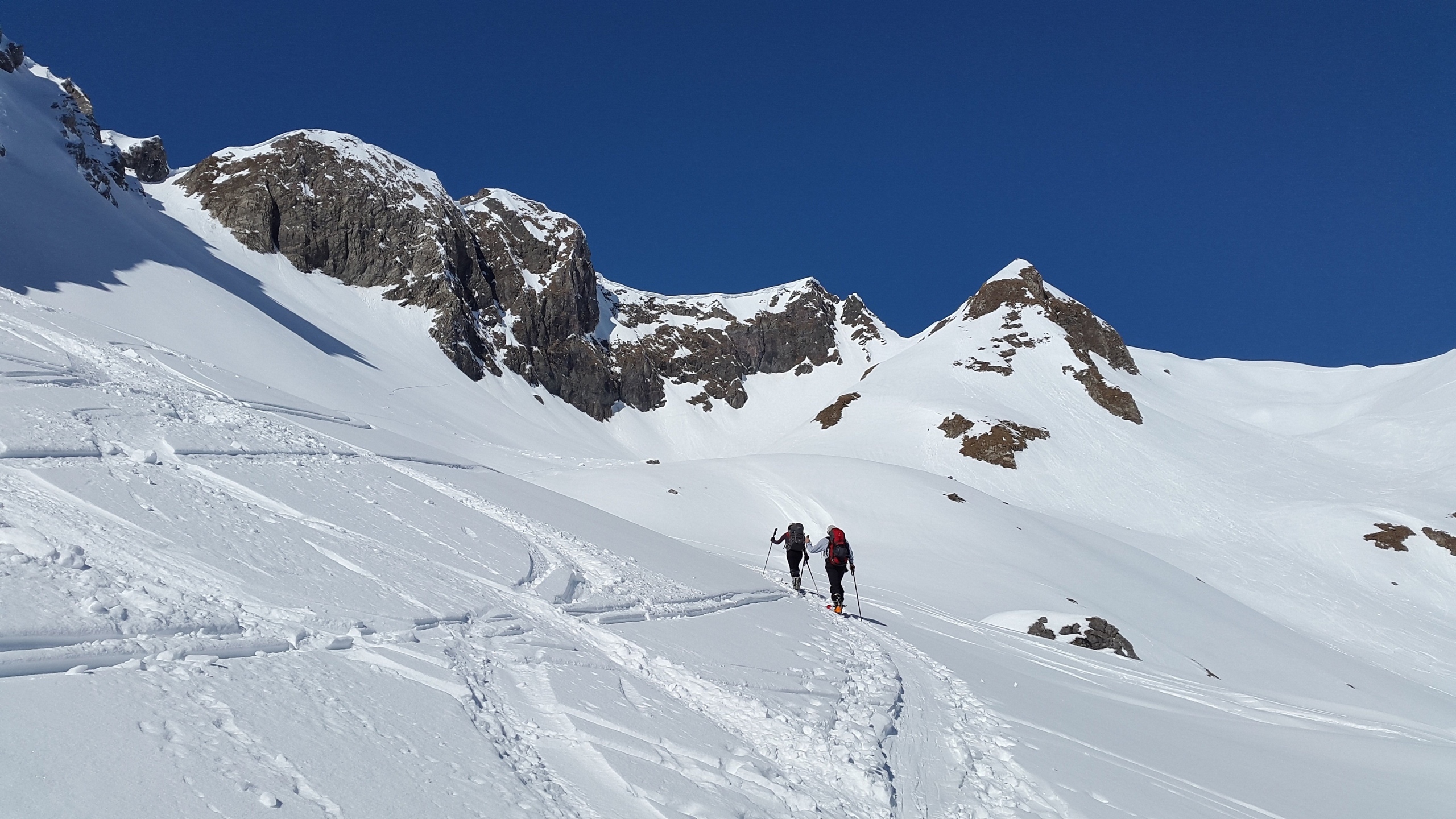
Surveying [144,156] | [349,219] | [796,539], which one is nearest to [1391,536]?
[796,539]

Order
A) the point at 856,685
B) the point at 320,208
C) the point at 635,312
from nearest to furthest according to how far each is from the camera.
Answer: the point at 856,685
the point at 320,208
the point at 635,312

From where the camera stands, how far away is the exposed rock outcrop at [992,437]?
58781mm

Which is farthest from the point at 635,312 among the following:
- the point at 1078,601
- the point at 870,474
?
the point at 1078,601

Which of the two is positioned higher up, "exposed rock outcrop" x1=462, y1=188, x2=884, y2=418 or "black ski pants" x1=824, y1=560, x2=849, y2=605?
"exposed rock outcrop" x1=462, y1=188, x2=884, y2=418

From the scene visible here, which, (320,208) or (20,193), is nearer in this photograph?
(20,193)

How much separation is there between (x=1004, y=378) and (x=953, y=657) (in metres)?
66.9

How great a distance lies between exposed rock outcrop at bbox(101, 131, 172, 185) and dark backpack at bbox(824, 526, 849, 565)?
315 ft

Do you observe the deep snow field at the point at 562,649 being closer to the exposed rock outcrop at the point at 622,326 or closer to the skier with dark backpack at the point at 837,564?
the skier with dark backpack at the point at 837,564

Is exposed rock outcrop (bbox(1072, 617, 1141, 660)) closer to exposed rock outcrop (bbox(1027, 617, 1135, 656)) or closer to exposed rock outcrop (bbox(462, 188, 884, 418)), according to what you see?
exposed rock outcrop (bbox(1027, 617, 1135, 656))

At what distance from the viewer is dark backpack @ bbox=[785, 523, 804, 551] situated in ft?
52.0

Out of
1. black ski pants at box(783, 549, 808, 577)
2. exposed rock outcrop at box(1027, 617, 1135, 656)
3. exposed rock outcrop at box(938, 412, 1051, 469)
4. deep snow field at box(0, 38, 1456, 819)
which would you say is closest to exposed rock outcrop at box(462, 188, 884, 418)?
exposed rock outcrop at box(938, 412, 1051, 469)

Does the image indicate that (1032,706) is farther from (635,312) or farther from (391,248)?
(635,312)

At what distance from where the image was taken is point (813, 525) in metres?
28.6

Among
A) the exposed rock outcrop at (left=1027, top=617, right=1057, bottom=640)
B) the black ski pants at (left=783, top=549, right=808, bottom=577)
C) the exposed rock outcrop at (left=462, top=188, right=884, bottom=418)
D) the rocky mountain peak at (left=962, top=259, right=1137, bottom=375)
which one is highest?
the rocky mountain peak at (left=962, top=259, right=1137, bottom=375)
